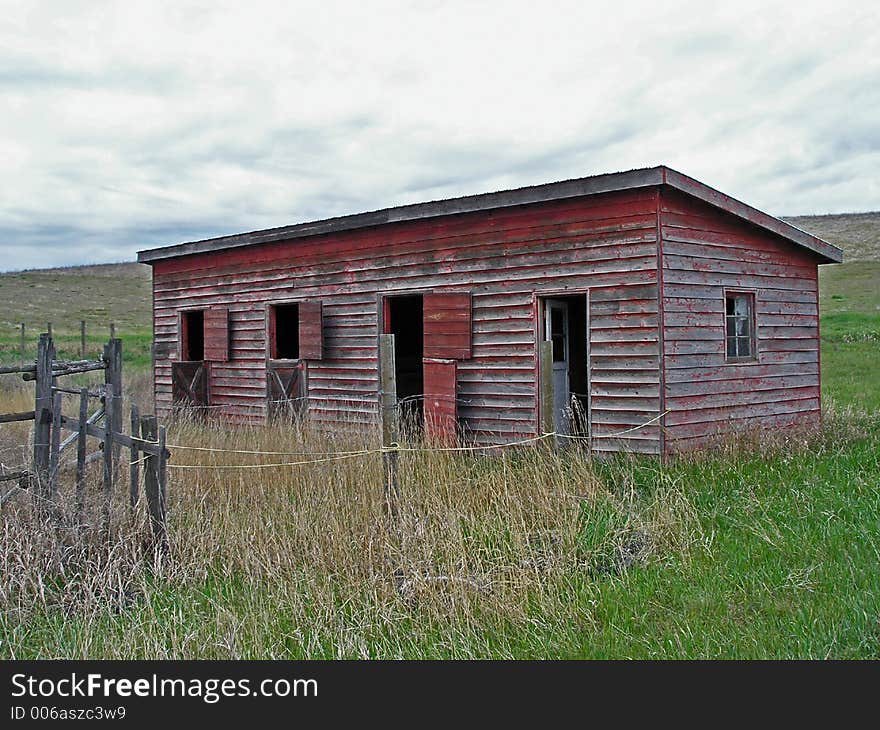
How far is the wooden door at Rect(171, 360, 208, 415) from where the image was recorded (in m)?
15.7

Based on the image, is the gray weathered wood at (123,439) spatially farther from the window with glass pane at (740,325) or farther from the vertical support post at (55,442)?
the window with glass pane at (740,325)

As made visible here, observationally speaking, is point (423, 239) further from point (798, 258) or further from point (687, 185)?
point (798, 258)

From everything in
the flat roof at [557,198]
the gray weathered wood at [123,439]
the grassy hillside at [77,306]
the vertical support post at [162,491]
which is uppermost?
the grassy hillside at [77,306]

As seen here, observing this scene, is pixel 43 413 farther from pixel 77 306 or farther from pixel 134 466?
pixel 77 306

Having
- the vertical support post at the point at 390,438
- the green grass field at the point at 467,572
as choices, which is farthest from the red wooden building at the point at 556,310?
the vertical support post at the point at 390,438

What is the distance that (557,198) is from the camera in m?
10.4

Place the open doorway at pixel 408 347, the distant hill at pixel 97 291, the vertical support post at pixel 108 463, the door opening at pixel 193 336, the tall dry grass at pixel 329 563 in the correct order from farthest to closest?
the distant hill at pixel 97 291 < the door opening at pixel 193 336 < the open doorway at pixel 408 347 < the vertical support post at pixel 108 463 < the tall dry grass at pixel 329 563

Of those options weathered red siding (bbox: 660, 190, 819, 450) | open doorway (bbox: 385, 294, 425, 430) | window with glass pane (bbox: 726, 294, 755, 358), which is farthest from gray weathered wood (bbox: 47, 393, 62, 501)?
window with glass pane (bbox: 726, 294, 755, 358)

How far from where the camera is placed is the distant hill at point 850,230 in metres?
59.9

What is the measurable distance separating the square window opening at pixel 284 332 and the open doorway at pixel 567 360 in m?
4.84

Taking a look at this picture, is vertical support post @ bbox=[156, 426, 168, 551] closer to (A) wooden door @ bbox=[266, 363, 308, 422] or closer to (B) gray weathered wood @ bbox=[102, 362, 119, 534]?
(B) gray weathered wood @ bbox=[102, 362, 119, 534]

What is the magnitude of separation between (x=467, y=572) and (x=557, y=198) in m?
5.91

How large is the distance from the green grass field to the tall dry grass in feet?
0.07

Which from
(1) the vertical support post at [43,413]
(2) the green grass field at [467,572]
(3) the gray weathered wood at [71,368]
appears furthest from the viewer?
(3) the gray weathered wood at [71,368]
